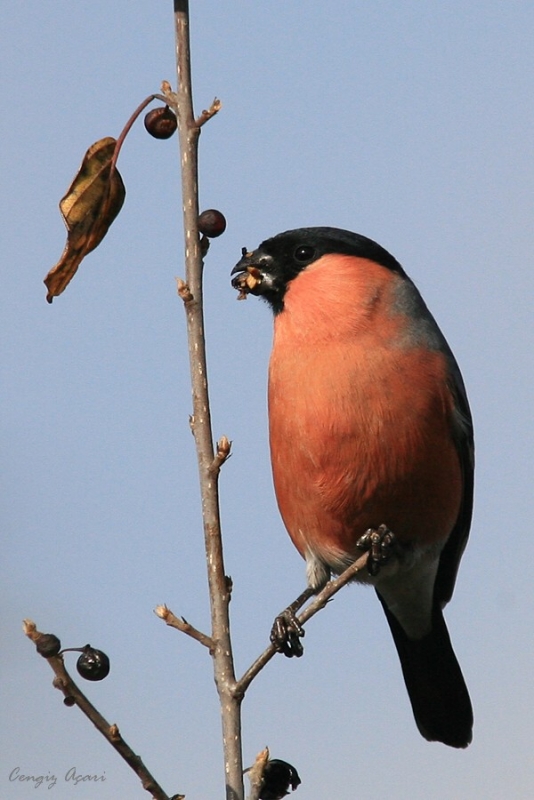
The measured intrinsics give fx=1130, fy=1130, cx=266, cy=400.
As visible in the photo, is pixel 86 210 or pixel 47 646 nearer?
pixel 47 646

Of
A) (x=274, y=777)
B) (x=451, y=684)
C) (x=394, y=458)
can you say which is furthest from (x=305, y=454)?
(x=451, y=684)

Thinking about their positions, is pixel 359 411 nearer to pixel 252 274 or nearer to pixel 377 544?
pixel 377 544

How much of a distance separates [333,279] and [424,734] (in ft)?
8.05

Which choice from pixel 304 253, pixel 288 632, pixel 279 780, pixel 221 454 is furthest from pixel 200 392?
pixel 304 253

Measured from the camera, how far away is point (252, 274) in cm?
455

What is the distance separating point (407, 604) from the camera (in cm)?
536

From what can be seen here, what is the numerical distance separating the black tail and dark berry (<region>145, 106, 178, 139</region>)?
3.17 metres

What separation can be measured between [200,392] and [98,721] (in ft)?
2.44

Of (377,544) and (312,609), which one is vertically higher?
(312,609)

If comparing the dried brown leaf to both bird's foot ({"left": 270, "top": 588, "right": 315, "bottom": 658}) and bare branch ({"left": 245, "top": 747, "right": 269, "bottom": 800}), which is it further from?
bird's foot ({"left": 270, "top": 588, "right": 315, "bottom": 658})

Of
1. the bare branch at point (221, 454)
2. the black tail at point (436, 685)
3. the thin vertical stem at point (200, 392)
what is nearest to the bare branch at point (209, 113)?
the thin vertical stem at point (200, 392)

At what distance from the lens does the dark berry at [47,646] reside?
2441 millimetres

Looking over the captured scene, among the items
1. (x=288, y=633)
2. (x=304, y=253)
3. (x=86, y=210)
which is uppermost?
(x=86, y=210)

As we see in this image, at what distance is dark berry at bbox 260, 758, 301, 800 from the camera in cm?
301
